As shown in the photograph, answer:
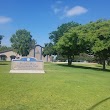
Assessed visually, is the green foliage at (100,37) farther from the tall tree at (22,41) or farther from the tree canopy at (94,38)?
the tall tree at (22,41)

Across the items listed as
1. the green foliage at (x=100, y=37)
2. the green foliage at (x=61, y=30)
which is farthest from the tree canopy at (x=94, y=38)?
the green foliage at (x=61, y=30)

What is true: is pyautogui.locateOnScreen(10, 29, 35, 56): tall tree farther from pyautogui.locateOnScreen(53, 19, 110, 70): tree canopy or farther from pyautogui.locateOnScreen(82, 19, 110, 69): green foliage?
pyautogui.locateOnScreen(82, 19, 110, 69): green foliage

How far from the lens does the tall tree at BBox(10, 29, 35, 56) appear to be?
12494 cm

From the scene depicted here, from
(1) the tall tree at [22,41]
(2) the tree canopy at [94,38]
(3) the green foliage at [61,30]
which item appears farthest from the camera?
(1) the tall tree at [22,41]

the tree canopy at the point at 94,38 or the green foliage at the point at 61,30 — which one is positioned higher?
the green foliage at the point at 61,30

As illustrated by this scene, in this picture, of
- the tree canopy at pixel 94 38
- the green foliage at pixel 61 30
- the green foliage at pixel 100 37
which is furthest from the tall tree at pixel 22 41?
the green foliage at pixel 100 37

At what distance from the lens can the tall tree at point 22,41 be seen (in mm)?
124938

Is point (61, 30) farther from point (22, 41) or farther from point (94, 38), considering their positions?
point (22, 41)

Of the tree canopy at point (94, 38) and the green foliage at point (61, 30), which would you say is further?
the green foliage at point (61, 30)

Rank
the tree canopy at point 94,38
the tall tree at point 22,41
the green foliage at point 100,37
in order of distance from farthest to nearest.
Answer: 1. the tall tree at point 22,41
2. the tree canopy at point 94,38
3. the green foliage at point 100,37

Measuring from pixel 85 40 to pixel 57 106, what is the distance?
3058 cm

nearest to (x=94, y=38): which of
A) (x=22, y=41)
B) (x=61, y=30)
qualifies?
(x=61, y=30)

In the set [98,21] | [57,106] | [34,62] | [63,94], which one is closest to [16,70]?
[34,62]

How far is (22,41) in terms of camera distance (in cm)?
13088
